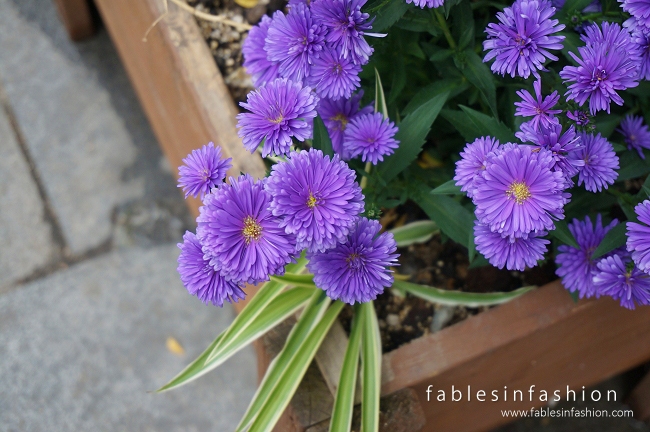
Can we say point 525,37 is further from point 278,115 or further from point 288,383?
point 288,383

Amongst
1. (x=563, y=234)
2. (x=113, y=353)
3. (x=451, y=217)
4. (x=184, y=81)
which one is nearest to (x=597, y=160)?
(x=563, y=234)

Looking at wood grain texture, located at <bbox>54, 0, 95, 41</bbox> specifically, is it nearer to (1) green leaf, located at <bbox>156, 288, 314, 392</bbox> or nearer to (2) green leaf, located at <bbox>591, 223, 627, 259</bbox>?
(1) green leaf, located at <bbox>156, 288, 314, 392</bbox>

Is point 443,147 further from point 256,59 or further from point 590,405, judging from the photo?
point 590,405

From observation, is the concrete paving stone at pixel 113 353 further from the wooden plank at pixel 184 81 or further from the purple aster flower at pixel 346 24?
the purple aster flower at pixel 346 24

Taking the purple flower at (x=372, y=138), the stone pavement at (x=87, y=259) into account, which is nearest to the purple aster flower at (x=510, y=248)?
the purple flower at (x=372, y=138)

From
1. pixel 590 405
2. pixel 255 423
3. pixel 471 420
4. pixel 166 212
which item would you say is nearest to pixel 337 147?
pixel 255 423

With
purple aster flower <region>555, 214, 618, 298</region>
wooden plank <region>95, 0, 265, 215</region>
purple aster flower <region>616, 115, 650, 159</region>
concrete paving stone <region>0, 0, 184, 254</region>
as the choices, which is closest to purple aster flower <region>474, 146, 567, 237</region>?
purple aster flower <region>555, 214, 618, 298</region>
